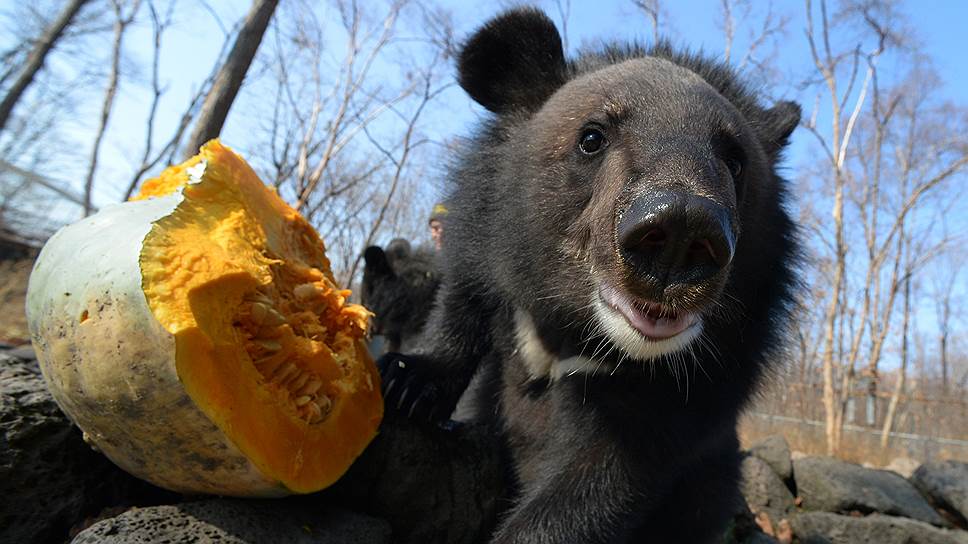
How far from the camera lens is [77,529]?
2.13 m

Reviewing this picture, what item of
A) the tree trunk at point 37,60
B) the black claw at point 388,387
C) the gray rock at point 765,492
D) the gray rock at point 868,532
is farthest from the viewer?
the tree trunk at point 37,60

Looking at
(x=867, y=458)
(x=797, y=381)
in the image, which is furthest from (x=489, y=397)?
(x=797, y=381)

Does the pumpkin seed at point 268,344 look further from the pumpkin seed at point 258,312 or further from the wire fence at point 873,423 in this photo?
the wire fence at point 873,423

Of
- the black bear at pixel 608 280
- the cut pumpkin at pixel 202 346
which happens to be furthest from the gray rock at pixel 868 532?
the cut pumpkin at pixel 202 346

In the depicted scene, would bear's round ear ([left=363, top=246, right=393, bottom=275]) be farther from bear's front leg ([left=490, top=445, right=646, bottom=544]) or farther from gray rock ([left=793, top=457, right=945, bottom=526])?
gray rock ([left=793, top=457, right=945, bottom=526])

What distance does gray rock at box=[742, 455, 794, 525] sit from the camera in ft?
23.0

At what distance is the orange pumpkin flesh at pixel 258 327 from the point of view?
5.58 ft

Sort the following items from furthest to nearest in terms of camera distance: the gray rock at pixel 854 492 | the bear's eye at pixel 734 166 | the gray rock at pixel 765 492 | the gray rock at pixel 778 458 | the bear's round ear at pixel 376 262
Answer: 1. the gray rock at pixel 778 458
2. the gray rock at pixel 854 492
3. the bear's round ear at pixel 376 262
4. the gray rock at pixel 765 492
5. the bear's eye at pixel 734 166

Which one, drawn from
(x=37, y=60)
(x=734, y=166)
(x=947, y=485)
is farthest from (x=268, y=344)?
(x=37, y=60)

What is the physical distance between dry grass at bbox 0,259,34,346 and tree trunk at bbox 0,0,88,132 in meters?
3.48

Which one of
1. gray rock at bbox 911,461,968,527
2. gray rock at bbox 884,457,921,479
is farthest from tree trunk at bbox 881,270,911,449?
gray rock at bbox 911,461,968,527

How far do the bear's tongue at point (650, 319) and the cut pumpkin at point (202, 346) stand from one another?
98 cm

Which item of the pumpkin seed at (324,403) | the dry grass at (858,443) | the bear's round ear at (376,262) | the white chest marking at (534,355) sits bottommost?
the pumpkin seed at (324,403)

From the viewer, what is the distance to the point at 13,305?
13828mm
